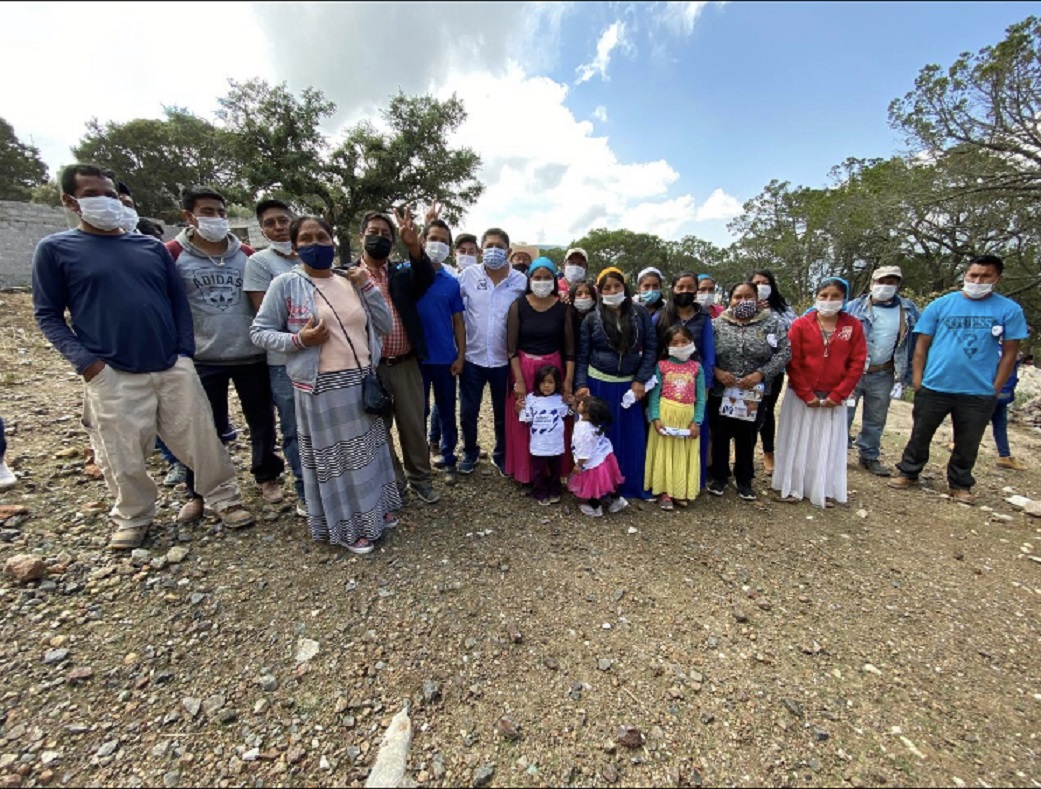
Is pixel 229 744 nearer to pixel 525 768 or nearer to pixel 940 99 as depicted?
pixel 525 768

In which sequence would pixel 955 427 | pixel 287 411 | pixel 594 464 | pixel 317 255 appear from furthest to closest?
pixel 955 427 → pixel 594 464 → pixel 287 411 → pixel 317 255

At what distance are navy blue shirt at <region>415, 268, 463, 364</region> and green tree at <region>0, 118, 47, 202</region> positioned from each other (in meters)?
35.8

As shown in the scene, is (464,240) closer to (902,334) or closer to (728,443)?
(728,443)

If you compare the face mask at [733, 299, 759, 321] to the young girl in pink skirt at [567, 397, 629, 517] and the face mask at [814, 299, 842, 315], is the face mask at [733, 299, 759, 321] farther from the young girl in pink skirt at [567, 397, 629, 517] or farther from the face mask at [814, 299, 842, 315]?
the young girl in pink skirt at [567, 397, 629, 517]

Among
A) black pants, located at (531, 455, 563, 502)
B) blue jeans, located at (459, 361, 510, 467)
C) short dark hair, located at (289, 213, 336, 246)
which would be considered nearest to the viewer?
short dark hair, located at (289, 213, 336, 246)

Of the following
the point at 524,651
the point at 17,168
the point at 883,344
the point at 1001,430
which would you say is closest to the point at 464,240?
the point at 524,651

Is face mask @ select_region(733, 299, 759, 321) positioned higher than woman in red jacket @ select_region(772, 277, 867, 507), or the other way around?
face mask @ select_region(733, 299, 759, 321)

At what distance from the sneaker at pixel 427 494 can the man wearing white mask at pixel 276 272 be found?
0.83m

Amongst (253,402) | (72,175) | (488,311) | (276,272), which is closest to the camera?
(72,175)

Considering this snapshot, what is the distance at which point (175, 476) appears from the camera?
3.49m

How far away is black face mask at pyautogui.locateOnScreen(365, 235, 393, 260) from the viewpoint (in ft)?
10.1

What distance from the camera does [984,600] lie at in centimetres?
266

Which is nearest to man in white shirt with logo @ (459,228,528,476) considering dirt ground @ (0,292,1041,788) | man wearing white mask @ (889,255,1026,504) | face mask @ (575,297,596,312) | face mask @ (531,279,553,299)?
face mask @ (531,279,553,299)

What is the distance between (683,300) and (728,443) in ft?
4.26
